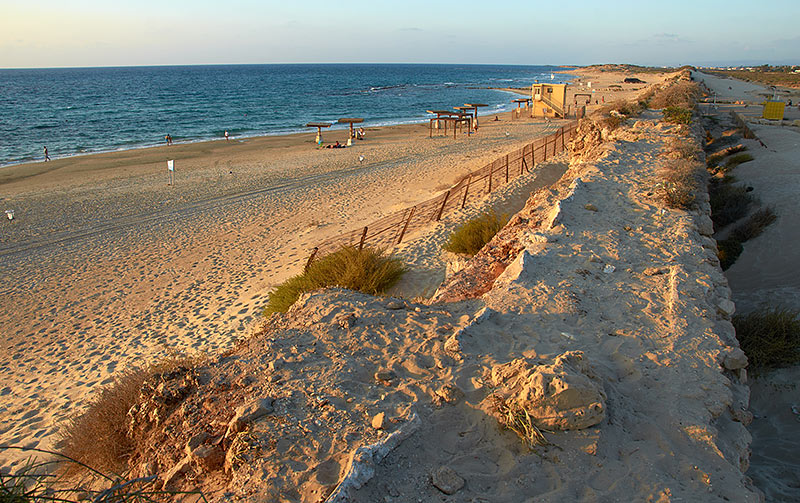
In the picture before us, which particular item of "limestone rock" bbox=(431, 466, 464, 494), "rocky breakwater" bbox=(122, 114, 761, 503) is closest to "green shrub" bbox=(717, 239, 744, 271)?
"rocky breakwater" bbox=(122, 114, 761, 503)

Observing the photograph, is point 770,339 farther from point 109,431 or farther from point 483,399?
point 109,431

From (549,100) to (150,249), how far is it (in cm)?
3233

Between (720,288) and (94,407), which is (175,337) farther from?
(720,288)

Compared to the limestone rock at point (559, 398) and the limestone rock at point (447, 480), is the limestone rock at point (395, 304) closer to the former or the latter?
the limestone rock at point (559, 398)

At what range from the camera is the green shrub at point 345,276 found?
25.8 ft

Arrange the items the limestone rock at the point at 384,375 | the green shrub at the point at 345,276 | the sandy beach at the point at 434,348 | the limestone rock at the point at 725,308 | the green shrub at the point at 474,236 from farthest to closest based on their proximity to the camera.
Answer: the green shrub at the point at 474,236, the green shrub at the point at 345,276, the limestone rock at the point at 725,308, the limestone rock at the point at 384,375, the sandy beach at the point at 434,348

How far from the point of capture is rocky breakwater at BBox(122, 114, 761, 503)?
9.78 ft

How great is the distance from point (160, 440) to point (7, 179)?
2409 cm

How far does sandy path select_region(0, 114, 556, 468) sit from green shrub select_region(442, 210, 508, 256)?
3640 millimetres

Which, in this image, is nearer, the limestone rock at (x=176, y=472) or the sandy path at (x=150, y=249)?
the limestone rock at (x=176, y=472)

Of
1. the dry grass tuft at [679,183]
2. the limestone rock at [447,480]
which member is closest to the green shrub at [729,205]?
the dry grass tuft at [679,183]

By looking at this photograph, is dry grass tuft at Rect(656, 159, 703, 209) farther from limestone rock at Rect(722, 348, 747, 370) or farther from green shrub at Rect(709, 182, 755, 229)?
limestone rock at Rect(722, 348, 747, 370)

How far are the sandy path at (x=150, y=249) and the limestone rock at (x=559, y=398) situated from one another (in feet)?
17.4

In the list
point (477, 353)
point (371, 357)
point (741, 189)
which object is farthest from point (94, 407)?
point (741, 189)
